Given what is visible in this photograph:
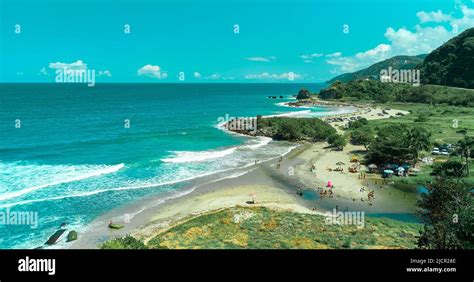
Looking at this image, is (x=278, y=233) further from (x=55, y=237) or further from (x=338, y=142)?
(x=338, y=142)

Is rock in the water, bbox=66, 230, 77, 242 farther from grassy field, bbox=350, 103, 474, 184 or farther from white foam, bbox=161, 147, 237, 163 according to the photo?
grassy field, bbox=350, 103, 474, 184

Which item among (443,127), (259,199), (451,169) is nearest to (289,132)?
(443,127)

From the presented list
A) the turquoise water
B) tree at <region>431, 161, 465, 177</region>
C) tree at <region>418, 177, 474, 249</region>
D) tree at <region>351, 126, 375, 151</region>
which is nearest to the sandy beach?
the turquoise water

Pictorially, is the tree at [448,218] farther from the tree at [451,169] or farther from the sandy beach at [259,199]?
the tree at [451,169]

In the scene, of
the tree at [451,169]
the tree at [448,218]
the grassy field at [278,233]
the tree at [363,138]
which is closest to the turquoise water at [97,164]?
the grassy field at [278,233]
